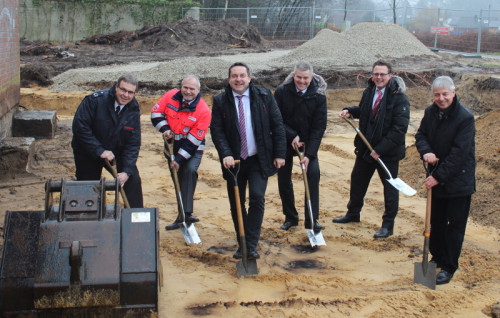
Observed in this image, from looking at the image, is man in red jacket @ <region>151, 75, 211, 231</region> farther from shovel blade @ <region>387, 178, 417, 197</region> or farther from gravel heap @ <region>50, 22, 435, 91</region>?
gravel heap @ <region>50, 22, 435, 91</region>

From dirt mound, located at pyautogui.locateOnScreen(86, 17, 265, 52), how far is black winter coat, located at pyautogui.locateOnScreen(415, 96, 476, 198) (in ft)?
67.9

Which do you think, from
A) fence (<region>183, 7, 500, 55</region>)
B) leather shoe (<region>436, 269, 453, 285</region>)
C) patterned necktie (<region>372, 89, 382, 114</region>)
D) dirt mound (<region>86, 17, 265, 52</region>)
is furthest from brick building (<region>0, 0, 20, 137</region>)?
fence (<region>183, 7, 500, 55</region>)

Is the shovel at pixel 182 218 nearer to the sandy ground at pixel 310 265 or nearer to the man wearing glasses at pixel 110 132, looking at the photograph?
the sandy ground at pixel 310 265

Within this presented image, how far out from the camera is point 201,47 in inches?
987

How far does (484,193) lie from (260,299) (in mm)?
4246

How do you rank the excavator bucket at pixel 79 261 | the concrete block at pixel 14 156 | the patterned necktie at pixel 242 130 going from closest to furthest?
the excavator bucket at pixel 79 261
the patterned necktie at pixel 242 130
the concrete block at pixel 14 156

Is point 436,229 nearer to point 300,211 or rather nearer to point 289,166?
point 289,166

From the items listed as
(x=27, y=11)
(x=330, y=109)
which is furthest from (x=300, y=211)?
(x=27, y=11)

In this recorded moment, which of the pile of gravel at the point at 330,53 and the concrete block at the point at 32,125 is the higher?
the pile of gravel at the point at 330,53

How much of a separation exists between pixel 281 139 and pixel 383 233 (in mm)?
1718

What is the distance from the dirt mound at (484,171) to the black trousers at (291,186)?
91.2 inches

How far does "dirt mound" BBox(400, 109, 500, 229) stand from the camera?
22.6 feet

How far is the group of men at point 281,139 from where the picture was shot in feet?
15.3

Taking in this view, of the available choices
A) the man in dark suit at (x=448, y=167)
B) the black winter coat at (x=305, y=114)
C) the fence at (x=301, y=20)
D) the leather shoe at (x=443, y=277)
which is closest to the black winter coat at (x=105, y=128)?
the black winter coat at (x=305, y=114)
